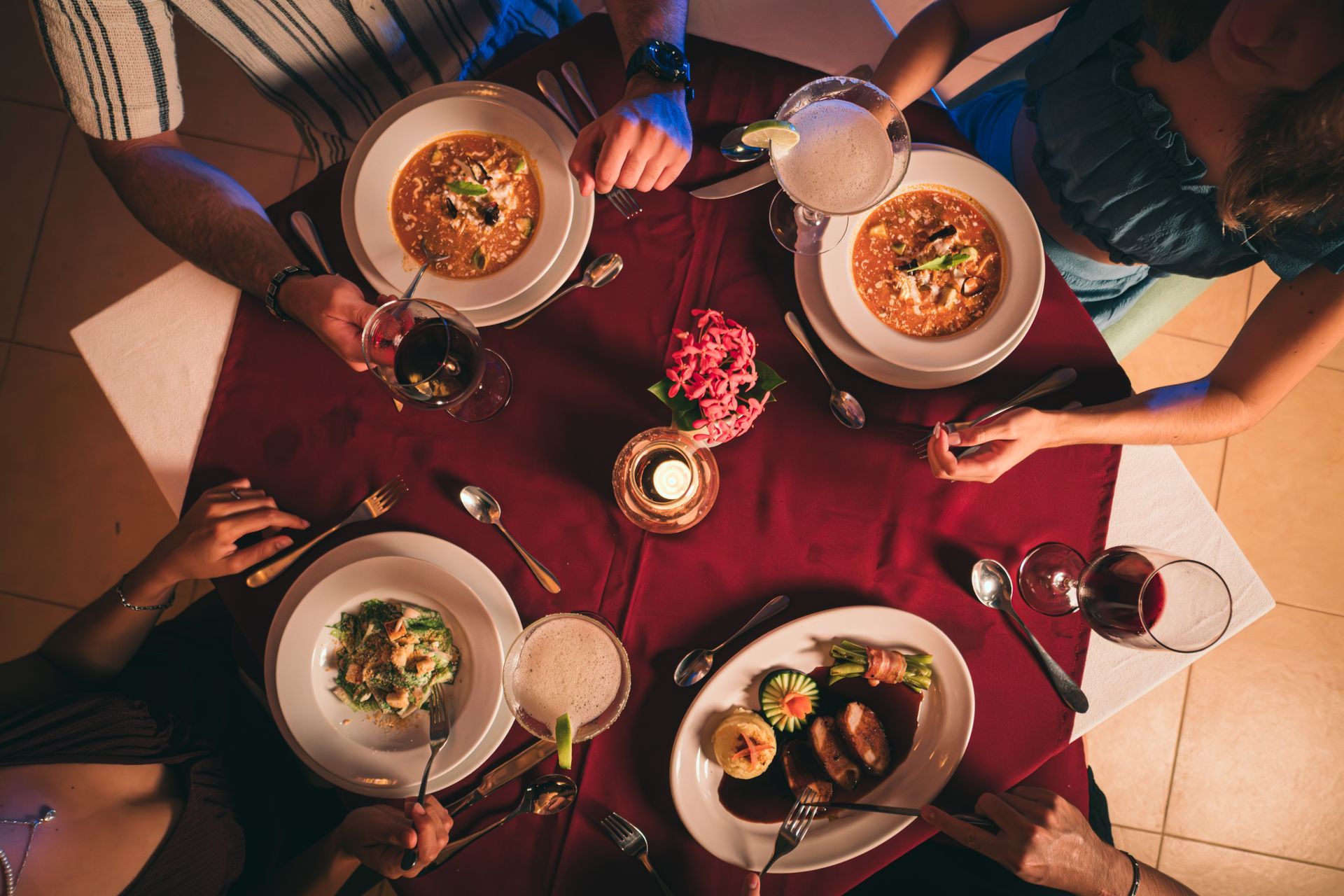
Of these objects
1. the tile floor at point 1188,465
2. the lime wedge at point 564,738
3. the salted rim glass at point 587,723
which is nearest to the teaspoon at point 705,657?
the salted rim glass at point 587,723

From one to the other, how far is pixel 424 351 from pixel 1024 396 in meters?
1.26

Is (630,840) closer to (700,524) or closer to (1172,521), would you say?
(700,524)

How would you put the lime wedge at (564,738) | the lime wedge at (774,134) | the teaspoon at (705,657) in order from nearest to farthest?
the lime wedge at (564,738) < the lime wedge at (774,134) < the teaspoon at (705,657)

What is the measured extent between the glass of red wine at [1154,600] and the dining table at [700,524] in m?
0.08

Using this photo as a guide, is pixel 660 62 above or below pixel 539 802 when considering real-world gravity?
above

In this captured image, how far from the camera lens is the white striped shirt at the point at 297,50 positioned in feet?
4.86

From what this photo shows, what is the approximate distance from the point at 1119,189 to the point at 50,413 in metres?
3.79

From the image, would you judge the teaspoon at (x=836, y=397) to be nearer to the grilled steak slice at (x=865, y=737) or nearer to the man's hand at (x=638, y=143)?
the man's hand at (x=638, y=143)

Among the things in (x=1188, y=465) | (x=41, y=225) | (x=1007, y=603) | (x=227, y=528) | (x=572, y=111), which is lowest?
(x=1188, y=465)

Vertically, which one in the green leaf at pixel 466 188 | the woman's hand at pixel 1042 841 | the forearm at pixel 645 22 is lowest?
the woman's hand at pixel 1042 841

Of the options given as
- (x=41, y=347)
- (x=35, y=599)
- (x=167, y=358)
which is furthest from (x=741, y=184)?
(x=35, y=599)

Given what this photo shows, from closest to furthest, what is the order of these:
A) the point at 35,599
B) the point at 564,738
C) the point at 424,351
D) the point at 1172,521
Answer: the point at 564,738
the point at 424,351
the point at 1172,521
the point at 35,599

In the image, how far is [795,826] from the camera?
1424 millimetres

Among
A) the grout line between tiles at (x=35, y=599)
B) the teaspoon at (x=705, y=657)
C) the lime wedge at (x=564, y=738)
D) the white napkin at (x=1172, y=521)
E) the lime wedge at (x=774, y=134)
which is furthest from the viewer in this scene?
the grout line between tiles at (x=35, y=599)
